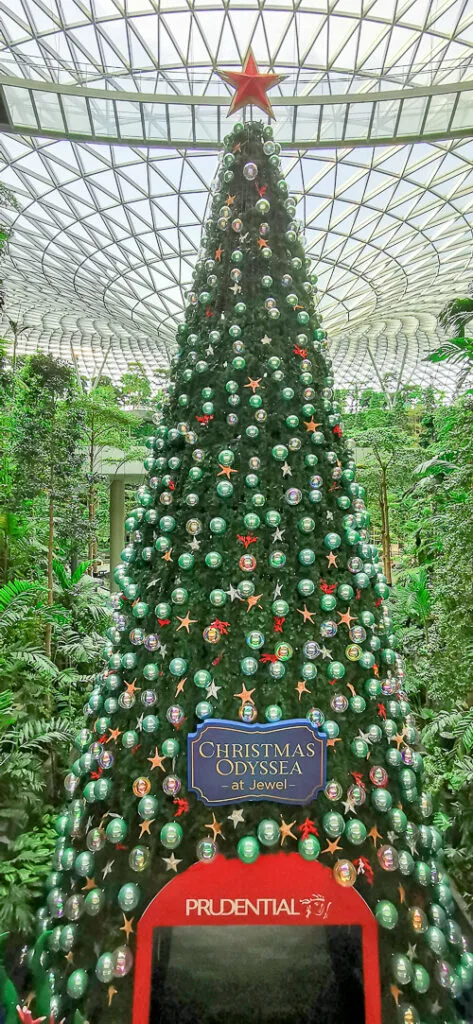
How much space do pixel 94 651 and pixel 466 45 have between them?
1963cm

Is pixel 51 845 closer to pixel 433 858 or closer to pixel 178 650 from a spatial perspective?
pixel 178 650

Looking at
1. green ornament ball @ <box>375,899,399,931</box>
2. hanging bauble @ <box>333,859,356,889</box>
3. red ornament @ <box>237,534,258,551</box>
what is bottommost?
green ornament ball @ <box>375,899,399,931</box>

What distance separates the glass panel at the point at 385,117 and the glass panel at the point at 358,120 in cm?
22

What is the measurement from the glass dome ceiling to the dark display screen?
12.3m

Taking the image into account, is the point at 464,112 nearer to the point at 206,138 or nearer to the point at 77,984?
the point at 206,138

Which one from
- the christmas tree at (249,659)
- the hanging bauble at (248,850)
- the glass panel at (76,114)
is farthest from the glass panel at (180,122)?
the hanging bauble at (248,850)

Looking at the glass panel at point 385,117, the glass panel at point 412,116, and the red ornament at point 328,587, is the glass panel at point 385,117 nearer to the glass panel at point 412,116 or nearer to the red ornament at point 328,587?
the glass panel at point 412,116

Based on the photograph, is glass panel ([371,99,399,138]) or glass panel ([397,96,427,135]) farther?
glass panel ([371,99,399,138])

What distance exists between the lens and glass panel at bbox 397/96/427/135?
44.9ft

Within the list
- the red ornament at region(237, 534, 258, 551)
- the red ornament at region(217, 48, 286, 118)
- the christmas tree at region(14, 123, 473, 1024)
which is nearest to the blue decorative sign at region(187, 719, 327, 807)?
the christmas tree at region(14, 123, 473, 1024)

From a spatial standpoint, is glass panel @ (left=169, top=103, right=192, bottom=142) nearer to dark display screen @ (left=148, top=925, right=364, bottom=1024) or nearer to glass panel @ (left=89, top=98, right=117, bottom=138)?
glass panel @ (left=89, top=98, right=117, bottom=138)

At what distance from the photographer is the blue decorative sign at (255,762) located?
3.03 meters

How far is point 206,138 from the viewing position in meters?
14.9

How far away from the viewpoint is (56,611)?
7.86 m
